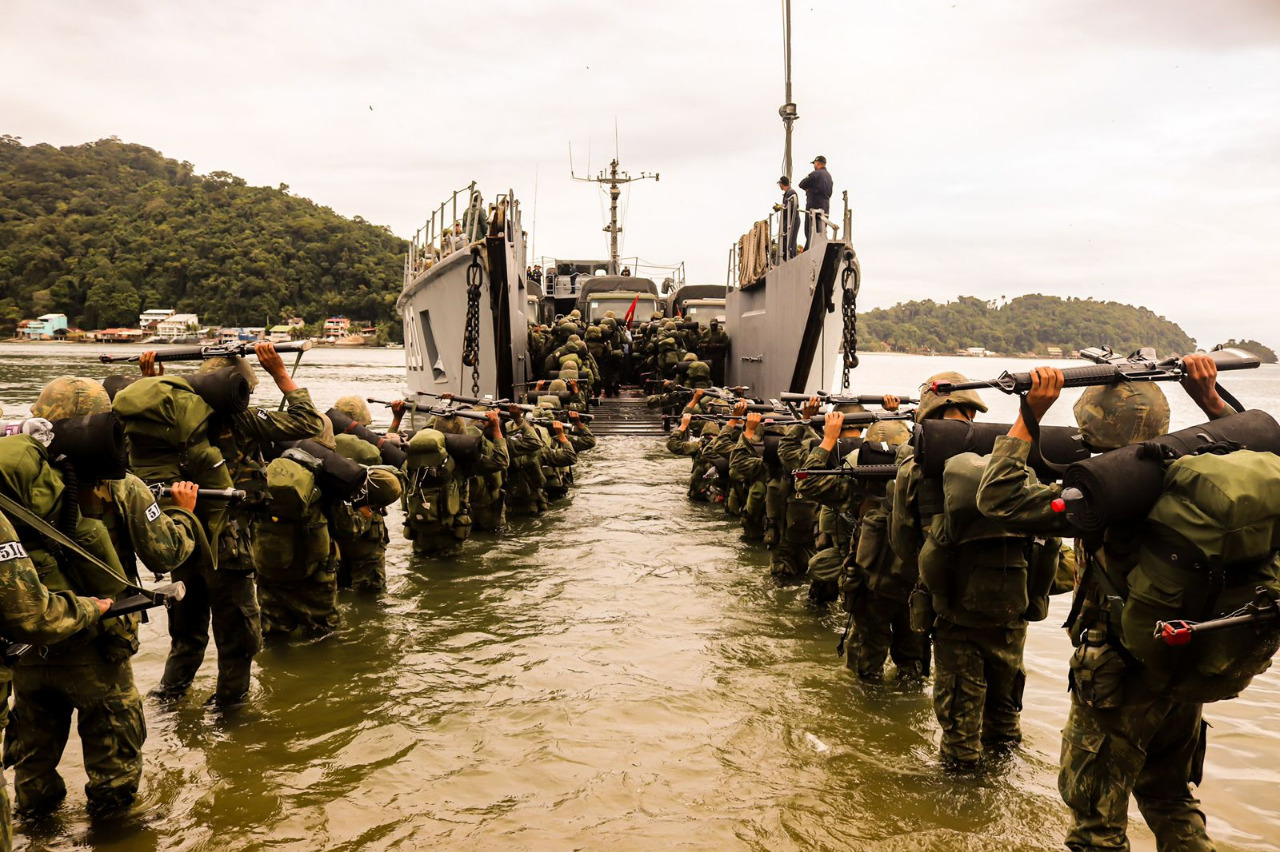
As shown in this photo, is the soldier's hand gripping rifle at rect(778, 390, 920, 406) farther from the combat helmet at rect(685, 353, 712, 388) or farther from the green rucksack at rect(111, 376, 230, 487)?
the combat helmet at rect(685, 353, 712, 388)

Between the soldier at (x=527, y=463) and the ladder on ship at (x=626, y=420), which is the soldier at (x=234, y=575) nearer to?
the soldier at (x=527, y=463)

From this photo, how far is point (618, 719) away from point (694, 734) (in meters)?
0.45

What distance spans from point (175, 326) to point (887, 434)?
56459mm

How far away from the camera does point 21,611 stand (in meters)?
2.62

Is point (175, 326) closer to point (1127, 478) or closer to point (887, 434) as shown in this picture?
point (887, 434)

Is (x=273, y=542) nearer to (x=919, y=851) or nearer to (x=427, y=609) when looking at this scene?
(x=427, y=609)

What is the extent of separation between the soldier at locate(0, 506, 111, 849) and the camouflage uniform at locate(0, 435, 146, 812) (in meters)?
0.34

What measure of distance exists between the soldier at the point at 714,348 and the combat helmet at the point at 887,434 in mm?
15261

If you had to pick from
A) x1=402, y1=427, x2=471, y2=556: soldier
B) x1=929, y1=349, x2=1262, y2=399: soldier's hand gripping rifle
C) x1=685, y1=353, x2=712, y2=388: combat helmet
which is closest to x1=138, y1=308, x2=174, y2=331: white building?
x1=685, y1=353, x2=712, y2=388: combat helmet

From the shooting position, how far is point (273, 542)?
5359 mm

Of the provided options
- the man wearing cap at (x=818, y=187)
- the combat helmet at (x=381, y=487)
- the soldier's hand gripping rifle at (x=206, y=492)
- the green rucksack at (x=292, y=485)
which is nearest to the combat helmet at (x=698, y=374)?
the man wearing cap at (x=818, y=187)

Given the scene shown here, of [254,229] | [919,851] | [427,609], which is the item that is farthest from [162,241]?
[919,851]

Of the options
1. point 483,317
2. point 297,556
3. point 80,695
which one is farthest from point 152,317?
point 80,695

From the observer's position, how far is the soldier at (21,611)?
259cm
